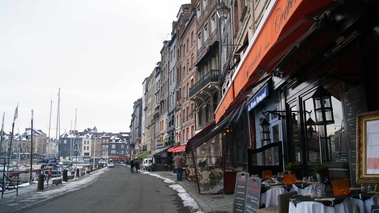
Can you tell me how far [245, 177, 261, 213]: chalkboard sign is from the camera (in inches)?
228

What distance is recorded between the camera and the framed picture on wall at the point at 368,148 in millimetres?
3356

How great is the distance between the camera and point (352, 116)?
6195mm

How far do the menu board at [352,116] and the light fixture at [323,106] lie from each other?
0.28 metres

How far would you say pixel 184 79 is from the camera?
43688 mm

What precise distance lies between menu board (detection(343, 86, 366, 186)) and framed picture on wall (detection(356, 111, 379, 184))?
252cm

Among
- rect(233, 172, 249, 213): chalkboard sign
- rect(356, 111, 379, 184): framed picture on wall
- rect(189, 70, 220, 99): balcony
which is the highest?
rect(189, 70, 220, 99): balcony

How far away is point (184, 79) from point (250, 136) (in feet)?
97.8

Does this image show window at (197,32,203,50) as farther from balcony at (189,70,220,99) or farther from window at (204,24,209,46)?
balcony at (189,70,220,99)

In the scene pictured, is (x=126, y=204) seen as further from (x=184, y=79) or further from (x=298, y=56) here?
(x=184, y=79)

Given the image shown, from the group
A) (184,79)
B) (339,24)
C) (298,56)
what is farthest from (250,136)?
(184,79)

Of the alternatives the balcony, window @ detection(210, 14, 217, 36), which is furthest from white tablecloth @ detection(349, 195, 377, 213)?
window @ detection(210, 14, 217, 36)

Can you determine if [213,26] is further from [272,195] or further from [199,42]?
[272,195]

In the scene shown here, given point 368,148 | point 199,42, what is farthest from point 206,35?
point 368,148

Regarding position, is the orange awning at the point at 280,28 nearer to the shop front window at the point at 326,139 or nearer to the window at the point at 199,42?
the shop front window at the point at 326,139
